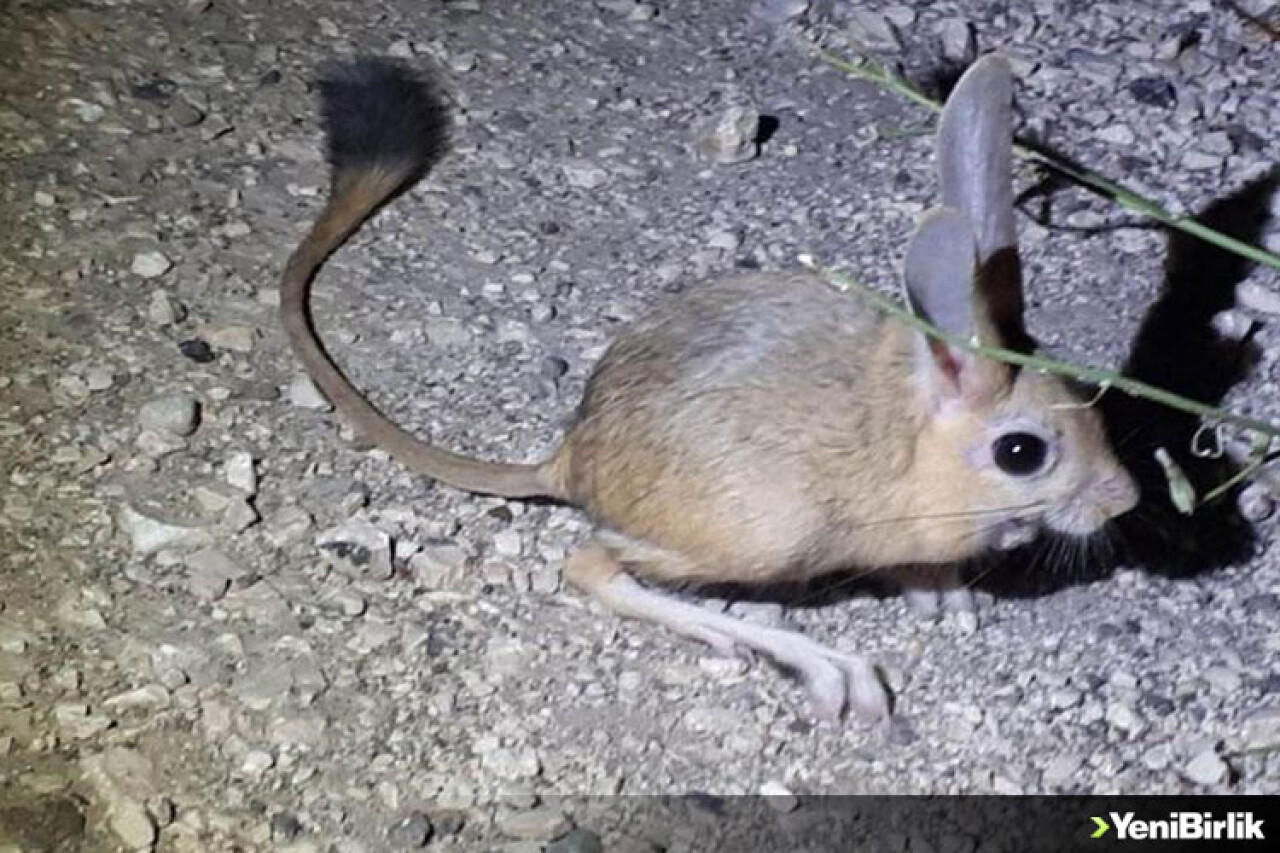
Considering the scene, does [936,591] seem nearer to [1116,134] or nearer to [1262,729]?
[1262,729]

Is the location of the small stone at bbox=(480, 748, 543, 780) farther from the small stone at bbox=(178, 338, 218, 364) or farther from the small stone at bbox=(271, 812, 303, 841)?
the small stone at bbox=(178, 338, 218, 364)

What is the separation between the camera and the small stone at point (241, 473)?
3.05 m

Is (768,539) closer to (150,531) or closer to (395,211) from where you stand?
(150,531)

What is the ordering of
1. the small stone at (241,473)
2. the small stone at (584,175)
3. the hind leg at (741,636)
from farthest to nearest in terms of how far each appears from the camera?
the small stone at (584,175) → the small stone at (241,473) → the hind leg at (741,636)

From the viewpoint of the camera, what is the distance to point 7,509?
296 centimetres

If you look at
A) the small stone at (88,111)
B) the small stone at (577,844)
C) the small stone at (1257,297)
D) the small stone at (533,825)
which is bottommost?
the small stone at (88,111)

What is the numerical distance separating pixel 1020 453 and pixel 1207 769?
44 centimetres

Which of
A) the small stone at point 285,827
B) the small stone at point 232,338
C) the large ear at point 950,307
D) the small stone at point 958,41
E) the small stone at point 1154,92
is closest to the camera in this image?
the large ear at point 950,307

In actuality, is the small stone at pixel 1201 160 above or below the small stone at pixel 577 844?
above

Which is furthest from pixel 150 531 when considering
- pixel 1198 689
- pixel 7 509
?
pixel 1198 689

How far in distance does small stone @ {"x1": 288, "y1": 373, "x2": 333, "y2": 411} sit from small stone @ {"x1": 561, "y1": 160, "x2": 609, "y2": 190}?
0.65m

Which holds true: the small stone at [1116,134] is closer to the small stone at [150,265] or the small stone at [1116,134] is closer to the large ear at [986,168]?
the large ear at [986,168]

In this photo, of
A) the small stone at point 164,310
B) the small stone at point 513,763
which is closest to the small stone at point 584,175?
the small stone at point 164,310

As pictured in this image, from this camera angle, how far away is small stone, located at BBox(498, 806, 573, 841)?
2.65 m
